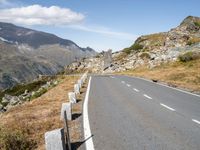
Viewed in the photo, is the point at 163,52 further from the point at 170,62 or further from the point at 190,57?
the point at 190,57

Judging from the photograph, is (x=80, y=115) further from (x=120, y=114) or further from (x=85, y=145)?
(x=85, y=145)

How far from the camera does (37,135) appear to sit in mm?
10492

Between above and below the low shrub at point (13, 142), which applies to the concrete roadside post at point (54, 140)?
above

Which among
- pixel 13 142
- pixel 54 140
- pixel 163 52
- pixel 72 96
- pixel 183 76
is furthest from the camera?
pixel 163 52

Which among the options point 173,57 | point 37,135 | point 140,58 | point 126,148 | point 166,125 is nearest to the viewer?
point 126,148

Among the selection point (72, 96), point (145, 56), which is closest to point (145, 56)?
point (145, 56)

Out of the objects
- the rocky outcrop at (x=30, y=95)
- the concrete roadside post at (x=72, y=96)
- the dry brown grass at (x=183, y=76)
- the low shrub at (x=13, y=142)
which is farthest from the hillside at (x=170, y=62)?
the low shrub at (x=13, y=142)

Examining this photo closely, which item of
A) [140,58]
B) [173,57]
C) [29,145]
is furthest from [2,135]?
[140,58]

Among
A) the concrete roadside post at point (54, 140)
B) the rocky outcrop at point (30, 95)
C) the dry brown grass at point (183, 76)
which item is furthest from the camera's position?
the rocky outcrop at point (30, 95)

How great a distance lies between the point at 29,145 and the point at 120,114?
5271mm

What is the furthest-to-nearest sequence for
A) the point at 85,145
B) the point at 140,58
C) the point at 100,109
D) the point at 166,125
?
the point at 140,58 < the point at 100,109 < the point at 166,125 < the point at 85,145

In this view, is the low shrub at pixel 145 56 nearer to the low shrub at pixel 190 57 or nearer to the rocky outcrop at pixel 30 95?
the rocky outcrop at pixel 30 95

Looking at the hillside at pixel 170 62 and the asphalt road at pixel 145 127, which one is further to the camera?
the hillside at pixel 170 62

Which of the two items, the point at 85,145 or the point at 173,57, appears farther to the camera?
the point at 173,57
